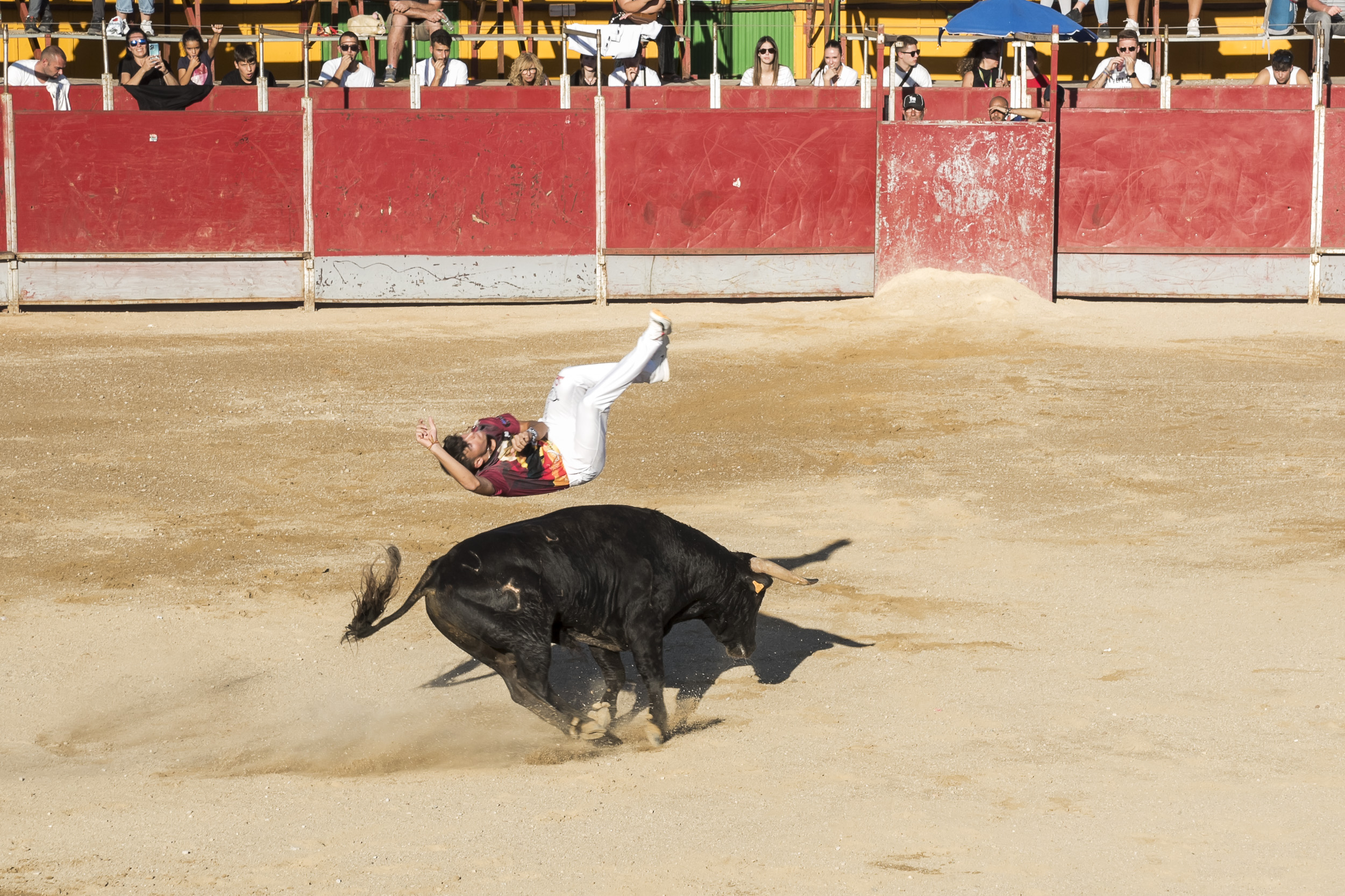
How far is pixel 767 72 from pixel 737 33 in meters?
3.52

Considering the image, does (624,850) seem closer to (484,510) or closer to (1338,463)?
(484,510)

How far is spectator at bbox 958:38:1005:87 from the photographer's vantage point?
17750 millimetres

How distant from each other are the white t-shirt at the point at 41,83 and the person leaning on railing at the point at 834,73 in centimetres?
793

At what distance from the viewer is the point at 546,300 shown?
16.5 meters

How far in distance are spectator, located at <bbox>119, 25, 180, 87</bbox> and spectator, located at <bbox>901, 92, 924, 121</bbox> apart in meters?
7.42

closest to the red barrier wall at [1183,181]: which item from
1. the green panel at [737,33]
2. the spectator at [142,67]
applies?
the green panel at [737,33]

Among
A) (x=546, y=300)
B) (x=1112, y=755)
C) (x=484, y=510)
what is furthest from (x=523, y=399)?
(x=1112, y=755)

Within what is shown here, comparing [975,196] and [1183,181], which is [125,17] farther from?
[1183,181]

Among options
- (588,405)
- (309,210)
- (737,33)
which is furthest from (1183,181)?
(588,405)

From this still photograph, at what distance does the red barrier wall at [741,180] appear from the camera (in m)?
16.2

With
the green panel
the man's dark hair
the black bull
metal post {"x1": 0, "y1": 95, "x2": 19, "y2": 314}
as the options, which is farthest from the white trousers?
the green panel

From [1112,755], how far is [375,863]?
2.63 meters

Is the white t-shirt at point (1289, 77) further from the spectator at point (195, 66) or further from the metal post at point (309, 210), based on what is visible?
the spectator at point (195, 66)

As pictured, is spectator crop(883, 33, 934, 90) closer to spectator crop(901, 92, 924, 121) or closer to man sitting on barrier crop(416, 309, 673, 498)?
spectator crop(901, 92, 924, 121)
